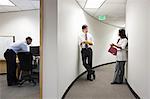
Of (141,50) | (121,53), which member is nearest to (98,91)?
(121,53)

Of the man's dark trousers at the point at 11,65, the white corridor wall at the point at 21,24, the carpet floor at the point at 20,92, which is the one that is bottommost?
the carpet floor at the point at 20,92

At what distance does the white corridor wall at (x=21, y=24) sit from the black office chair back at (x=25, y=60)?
7.69 feet

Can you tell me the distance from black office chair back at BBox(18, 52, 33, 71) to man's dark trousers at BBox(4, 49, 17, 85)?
208 mm

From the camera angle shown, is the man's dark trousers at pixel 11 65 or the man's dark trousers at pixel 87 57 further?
the man's dark trousers at pixel 87 57

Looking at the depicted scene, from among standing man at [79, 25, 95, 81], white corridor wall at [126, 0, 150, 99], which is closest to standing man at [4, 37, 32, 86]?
standing man at [79, 25, 95, 81]

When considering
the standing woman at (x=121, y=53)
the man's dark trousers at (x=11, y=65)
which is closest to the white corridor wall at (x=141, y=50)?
the standing woman at (x=121, y=53)

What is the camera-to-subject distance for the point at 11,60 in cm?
557

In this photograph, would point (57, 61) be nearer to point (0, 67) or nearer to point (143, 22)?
point (143, 22)

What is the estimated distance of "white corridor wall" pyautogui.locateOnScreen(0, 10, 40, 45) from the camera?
778 cm

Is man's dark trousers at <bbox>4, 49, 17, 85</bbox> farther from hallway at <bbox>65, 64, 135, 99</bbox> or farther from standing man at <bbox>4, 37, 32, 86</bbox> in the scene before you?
hallway at <bbox>65, 64, 135, 99</bbox>

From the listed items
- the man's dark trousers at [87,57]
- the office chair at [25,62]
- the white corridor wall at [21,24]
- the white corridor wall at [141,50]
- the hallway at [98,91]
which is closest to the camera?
the white corridor wall at [141,50]

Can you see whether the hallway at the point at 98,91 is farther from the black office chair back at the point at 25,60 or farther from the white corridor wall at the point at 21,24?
the white corridor wall at the point at 21,24

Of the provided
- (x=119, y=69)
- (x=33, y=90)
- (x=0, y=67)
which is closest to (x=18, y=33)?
(x=0, y=67)

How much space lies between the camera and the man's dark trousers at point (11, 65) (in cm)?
553
